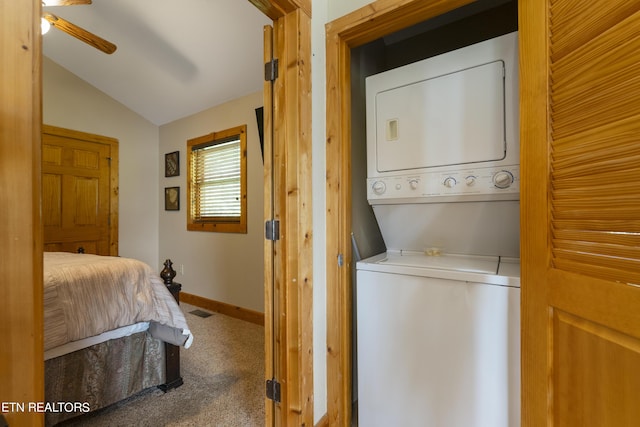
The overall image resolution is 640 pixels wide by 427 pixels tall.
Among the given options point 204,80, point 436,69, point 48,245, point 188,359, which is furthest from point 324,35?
point 48,245

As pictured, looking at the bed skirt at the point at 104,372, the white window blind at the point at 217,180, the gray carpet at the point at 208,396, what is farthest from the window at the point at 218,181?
the bed skirt at the point at 104,372

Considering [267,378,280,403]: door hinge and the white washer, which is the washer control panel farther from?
[267,378,280,403]: door hinge

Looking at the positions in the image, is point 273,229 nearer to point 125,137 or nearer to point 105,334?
point 105,334

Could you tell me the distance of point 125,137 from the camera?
3812mm

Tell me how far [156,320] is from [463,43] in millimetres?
2566

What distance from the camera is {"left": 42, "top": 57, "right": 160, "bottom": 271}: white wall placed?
3.28 meters

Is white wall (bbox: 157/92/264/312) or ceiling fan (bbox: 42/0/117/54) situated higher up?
ceiling fan (bbox: 42/0/117/54)

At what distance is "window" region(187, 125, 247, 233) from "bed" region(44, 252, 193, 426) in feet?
4.69

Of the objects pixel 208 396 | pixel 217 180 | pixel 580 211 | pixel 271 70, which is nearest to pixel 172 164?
pixel 217 180

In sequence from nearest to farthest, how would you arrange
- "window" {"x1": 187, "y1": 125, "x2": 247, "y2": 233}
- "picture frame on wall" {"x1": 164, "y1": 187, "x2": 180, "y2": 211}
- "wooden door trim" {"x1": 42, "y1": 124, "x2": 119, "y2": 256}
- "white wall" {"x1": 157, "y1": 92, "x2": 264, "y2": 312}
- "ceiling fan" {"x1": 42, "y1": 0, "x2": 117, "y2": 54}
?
"ceiling fan" {"x1": 42, "y1": 0, "x2": 117, "y2": 54} < "white wall" {"x1": 157, "y1": 92, "x2": 264, "y2": 312} < "window" {"x1": 187, "y1": 125, "x2": 247, "y2": 233} < "wooden door trim" {"x1": 42, "y1": 124, "x2": 119, "y2": 256} < "picture frame on wall" {"x1": 164, "y1": 187, "x2": 180, "y2": 211}

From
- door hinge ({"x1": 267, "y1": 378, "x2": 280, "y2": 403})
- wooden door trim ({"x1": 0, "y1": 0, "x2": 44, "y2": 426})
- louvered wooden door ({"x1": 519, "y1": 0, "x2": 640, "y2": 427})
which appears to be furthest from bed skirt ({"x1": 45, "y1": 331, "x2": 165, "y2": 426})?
louvered wooden door ({"x1": 519, "y1": 0, "x2": 640, "y2": 427})

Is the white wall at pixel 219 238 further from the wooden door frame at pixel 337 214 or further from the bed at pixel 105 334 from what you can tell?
the wooden door frame at pixel 337 214

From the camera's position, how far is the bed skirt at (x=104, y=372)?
139cm

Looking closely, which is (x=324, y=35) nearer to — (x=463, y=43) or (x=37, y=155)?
(x=463, y=43)
